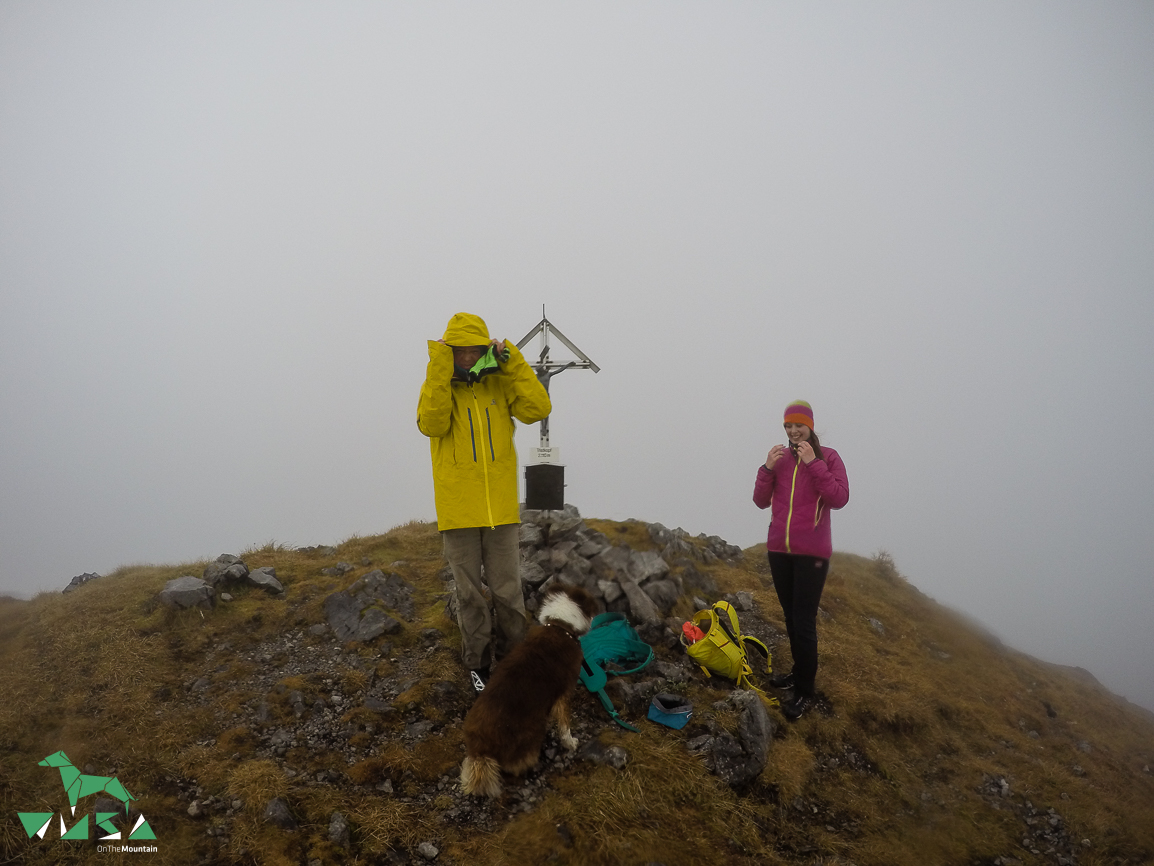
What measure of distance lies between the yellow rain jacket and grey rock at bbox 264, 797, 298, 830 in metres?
2.51

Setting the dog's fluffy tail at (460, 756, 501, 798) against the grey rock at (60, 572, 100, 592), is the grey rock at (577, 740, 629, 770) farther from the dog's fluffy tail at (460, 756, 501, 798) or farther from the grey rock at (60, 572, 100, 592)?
the grey rock at (60, 572, 100, 592)

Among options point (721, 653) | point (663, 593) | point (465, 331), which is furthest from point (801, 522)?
point (465, 331)

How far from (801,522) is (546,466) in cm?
425

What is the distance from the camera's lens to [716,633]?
636 centimetres

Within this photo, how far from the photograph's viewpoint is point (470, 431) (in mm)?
5414

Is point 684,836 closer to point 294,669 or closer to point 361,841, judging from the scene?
point 361,841

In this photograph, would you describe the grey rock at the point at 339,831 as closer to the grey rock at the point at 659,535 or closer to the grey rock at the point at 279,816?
the grey rock at the point at 279,816

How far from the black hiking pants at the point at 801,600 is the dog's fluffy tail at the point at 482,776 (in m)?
3.37

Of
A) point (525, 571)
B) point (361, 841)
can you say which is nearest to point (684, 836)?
point (361, 841)

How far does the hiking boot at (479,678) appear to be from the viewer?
5738 mm

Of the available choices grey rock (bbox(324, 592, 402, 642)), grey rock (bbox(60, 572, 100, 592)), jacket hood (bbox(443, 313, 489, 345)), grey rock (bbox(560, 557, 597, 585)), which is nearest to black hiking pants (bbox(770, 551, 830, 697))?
→ grey rock (bbox(560, 557, 597, 585))

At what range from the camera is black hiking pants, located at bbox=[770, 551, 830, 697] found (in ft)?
18.2

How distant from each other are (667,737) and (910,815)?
2413 mm

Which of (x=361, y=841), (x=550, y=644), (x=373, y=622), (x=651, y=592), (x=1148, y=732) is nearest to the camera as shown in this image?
(x=361, y=841)
